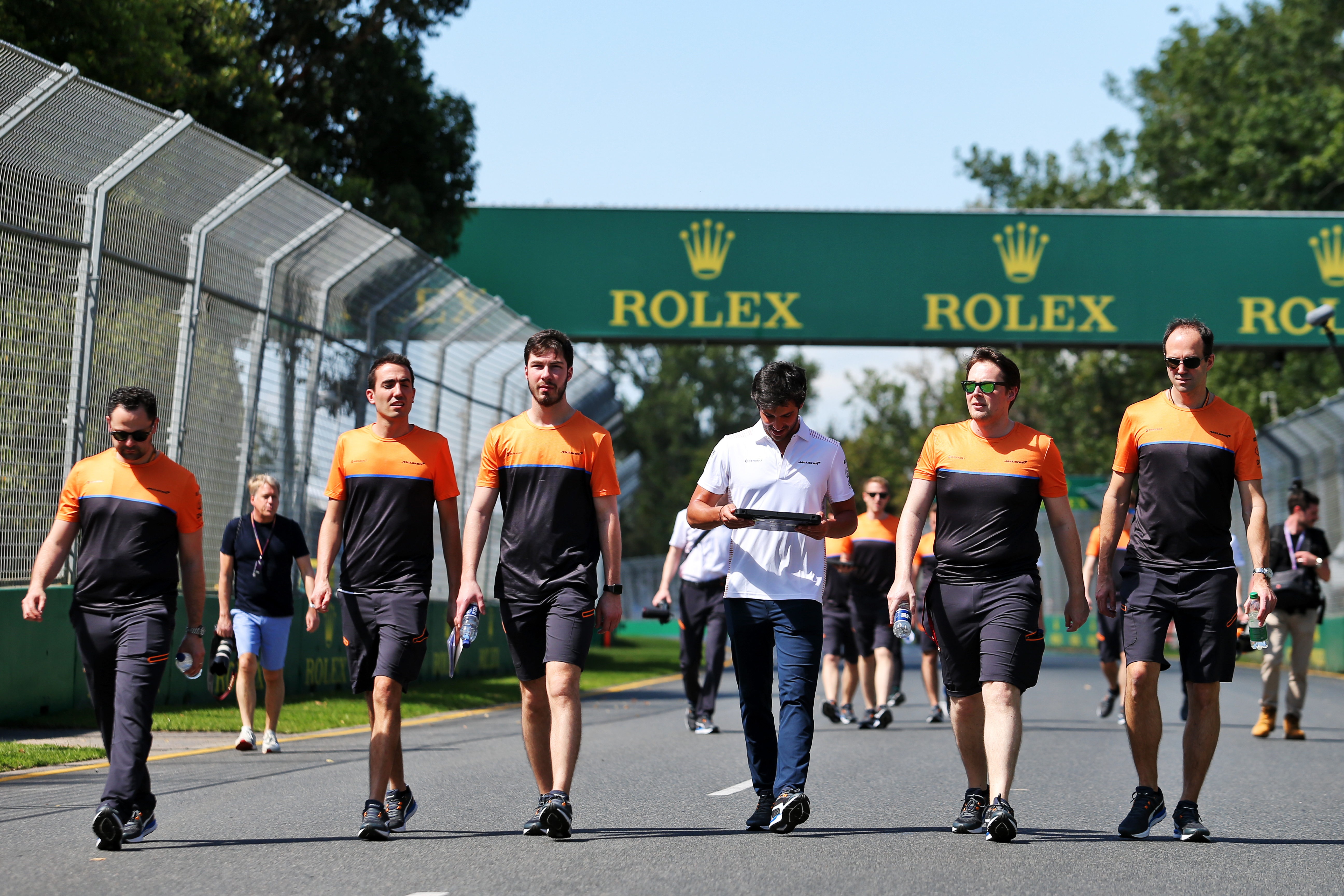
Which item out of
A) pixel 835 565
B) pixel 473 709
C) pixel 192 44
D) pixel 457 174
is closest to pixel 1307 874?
pixel 835 565

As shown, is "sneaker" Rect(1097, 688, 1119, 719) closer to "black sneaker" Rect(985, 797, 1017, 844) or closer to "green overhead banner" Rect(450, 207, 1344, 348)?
"black sneaker" Rect(985, 797, 1017, 844)

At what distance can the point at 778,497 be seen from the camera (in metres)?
6.82

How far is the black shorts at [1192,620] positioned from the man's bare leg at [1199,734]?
0.05 metres

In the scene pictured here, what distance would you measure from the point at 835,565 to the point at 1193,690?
6.76 meters

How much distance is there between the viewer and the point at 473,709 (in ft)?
51.7

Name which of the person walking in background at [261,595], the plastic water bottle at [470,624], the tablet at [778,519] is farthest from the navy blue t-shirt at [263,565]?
the tablet at [778,519]

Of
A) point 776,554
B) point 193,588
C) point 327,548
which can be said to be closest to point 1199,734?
point 776,554

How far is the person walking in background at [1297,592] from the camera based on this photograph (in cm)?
1209

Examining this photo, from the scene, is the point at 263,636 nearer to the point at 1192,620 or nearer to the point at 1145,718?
the point at 1145,718

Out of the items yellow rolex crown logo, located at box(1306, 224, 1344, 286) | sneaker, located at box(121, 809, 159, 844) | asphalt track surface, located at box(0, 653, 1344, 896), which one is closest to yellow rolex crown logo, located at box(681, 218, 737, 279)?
yellow rolex crown logo, located at box(1306, 224, 1344, 286)

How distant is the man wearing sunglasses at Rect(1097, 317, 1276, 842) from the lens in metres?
6.78

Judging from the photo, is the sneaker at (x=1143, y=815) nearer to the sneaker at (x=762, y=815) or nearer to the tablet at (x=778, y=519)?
the sneaker at (x=762, y=815)

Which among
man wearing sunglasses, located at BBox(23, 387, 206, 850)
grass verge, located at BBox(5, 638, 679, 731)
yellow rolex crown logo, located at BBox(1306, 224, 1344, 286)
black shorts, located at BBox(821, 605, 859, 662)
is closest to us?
man wearing sunglasses, located at BBox(23, 387, 206, 850)

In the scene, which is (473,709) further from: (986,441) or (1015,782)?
(986,441)
